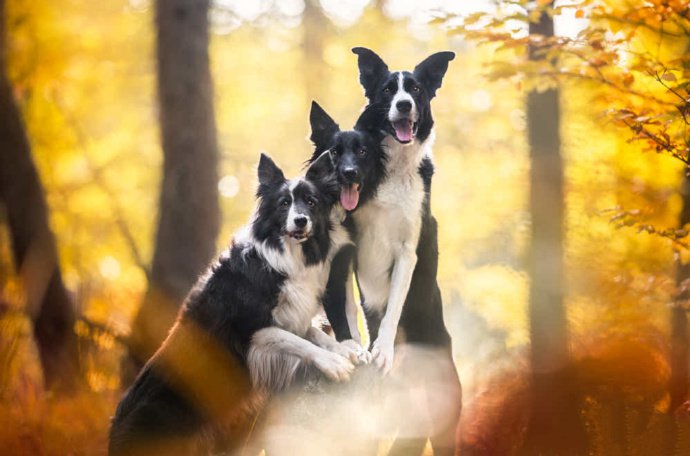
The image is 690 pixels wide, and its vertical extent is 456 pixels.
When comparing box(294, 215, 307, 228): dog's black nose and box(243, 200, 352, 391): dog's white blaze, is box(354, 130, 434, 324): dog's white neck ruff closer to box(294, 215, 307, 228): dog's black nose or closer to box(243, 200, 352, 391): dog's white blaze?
box(243, 200, 352, 391): dog's white blaze

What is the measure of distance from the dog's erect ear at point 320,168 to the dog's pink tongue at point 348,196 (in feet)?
0.50

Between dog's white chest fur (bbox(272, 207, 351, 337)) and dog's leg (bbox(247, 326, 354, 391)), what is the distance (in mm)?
118

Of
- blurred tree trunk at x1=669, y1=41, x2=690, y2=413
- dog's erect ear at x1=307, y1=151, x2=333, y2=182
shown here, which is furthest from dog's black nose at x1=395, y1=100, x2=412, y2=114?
blurred tree trunk at x1=669, y1=41, x2=690, y2=413

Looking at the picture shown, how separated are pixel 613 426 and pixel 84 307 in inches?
202

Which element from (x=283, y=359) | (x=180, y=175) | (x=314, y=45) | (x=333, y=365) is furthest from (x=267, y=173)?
(x=314, y=45)

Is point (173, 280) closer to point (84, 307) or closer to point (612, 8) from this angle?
point (84, 307)

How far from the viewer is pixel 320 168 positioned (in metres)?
4.12

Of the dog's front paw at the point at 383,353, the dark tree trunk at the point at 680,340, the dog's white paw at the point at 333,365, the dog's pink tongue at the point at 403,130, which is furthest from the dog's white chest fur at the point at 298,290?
the dark tree trunk at the point at 680,340

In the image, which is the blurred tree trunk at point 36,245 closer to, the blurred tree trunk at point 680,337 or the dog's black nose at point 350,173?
the dog's black nose at point 350,173

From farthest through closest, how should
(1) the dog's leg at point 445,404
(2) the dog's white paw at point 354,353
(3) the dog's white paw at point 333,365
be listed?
1. (1) the dog's leg at point 445,404
2. (2) the dog's white paw at point 354,353
3. (3) the dog's white paw at point 333,365

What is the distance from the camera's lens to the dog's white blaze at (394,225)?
440 centimetres

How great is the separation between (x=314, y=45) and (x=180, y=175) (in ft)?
26.2

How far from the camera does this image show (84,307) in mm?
7188

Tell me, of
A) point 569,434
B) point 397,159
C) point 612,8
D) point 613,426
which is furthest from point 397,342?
point 612,8
